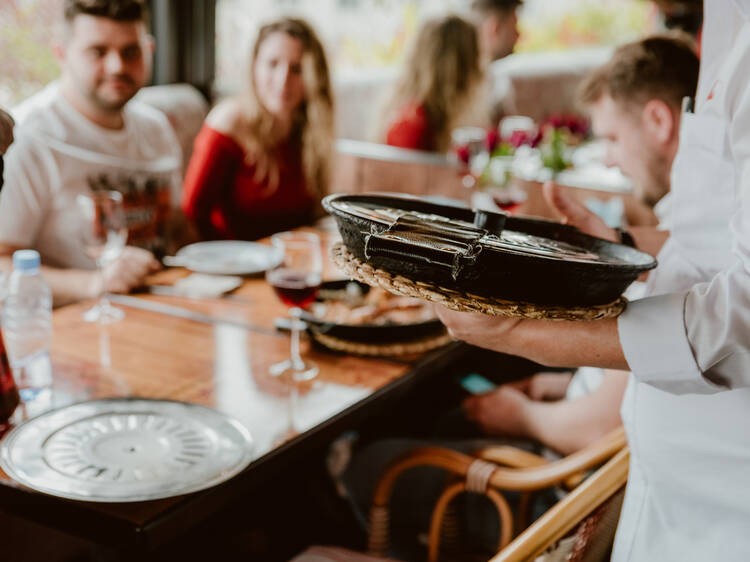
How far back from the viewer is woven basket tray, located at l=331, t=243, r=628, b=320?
2.74 feet

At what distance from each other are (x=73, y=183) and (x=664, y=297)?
6.01 ft

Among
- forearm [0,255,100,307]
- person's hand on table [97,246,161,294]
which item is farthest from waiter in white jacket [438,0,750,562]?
forearm [0,255,100,307]

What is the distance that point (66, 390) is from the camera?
1240 millimetres

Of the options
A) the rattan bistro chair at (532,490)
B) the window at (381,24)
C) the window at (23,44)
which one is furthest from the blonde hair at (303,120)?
the rattan bistro chair at (532,490)

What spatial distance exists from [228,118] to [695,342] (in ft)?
7.58

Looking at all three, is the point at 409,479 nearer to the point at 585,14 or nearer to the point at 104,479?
the point at 104,479

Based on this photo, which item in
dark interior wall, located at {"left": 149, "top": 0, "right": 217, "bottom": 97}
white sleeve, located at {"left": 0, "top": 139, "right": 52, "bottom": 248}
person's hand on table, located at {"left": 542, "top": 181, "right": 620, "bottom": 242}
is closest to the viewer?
person's hand on table, located at {"left": 542, "top": 181, "right": 620, "bottom": 242}

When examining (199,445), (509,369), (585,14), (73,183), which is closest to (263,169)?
(73,183)

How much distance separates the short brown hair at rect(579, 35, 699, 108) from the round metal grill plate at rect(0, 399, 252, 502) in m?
1.29

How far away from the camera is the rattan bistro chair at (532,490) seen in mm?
900

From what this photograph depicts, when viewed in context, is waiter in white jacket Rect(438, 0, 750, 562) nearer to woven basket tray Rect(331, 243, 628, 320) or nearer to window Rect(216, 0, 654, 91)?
woven basket tray Rect(331, 243, 628, 320)

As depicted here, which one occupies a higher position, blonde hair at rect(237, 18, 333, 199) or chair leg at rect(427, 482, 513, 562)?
blonde hair at rect(237, 18, 333, 199)

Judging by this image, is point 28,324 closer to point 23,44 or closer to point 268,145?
point 268,145

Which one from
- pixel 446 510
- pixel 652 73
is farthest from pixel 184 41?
pixel 446 510
